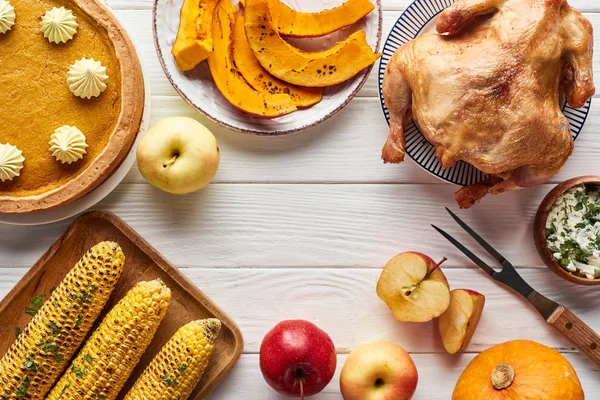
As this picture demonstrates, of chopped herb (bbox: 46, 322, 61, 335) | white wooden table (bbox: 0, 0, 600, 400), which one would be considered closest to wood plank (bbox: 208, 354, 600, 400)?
white wooden table (bbox: 0, 0, 600, 400)

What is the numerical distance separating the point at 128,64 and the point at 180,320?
0.79 m

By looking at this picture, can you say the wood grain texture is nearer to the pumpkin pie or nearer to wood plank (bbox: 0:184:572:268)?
wood plank (bbox: 0:184:572:268)

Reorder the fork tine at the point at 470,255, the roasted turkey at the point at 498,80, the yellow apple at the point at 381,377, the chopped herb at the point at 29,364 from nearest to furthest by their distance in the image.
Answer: the roasted turkey at the point at 498,80 < the chopped herb at the point at 29,364 < the yellow apple at the point at 381,377 < the fork tine at the point at 470,255

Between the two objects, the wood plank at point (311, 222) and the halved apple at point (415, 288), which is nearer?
the halved apple at point (415, 288)

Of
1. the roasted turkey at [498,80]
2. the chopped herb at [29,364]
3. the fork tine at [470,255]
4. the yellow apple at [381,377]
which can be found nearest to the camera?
the roasted turkey at [498,80]

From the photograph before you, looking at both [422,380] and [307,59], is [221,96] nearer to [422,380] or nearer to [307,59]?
[307,59]

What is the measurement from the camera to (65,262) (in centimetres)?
203

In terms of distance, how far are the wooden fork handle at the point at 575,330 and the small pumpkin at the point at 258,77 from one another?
1.00 m

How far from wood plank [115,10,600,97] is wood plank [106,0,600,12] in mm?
13

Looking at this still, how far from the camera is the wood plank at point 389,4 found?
6.72 ft

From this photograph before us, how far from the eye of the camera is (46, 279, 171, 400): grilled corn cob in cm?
181

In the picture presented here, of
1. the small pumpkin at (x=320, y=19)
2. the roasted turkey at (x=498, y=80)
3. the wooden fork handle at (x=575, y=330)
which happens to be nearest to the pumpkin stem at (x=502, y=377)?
the wooden fork handle at (x=575, y=330)

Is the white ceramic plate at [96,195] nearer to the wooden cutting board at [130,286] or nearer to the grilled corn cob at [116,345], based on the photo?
the wooden cutting board at [130,286]

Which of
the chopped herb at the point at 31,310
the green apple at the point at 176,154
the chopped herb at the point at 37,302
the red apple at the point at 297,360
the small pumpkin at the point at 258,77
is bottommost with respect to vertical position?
the red apple at the point at 297,360
